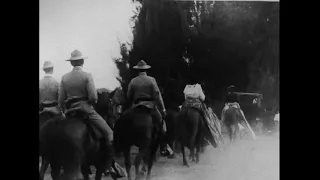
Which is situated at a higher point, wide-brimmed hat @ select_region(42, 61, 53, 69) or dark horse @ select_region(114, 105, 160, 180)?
wide-brimmed hat @ select_region(42, 61, 53, 69)

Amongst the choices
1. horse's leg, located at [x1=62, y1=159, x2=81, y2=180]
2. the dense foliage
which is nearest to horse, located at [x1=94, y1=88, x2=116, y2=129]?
the dense foliage

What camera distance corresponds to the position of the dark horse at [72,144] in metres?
4.16

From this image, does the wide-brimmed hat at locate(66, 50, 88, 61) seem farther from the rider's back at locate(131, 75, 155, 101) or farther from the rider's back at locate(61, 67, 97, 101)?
the rider's back at locate(131, 75, 155, 101)

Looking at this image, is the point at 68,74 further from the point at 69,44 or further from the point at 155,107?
the point at 155,107

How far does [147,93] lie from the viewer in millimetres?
4316

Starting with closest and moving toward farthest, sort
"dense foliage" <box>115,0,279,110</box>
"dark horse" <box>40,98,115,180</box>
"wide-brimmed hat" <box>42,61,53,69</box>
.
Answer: "dark horse" <box>40,98,115,180</box> → "wide-brimmed hat" <box>42,61,53,69</box> → "dense foliage" <box>115,0,279,110</box>

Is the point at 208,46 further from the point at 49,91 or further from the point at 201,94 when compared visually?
the point at 49,91

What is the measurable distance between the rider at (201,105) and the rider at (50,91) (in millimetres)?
1319

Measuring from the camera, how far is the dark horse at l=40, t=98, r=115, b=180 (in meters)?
4.16

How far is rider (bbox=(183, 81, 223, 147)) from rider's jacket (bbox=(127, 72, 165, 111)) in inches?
11.5

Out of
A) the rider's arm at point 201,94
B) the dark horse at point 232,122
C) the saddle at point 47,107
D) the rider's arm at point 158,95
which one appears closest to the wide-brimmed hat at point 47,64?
the saddle at point 47,107
